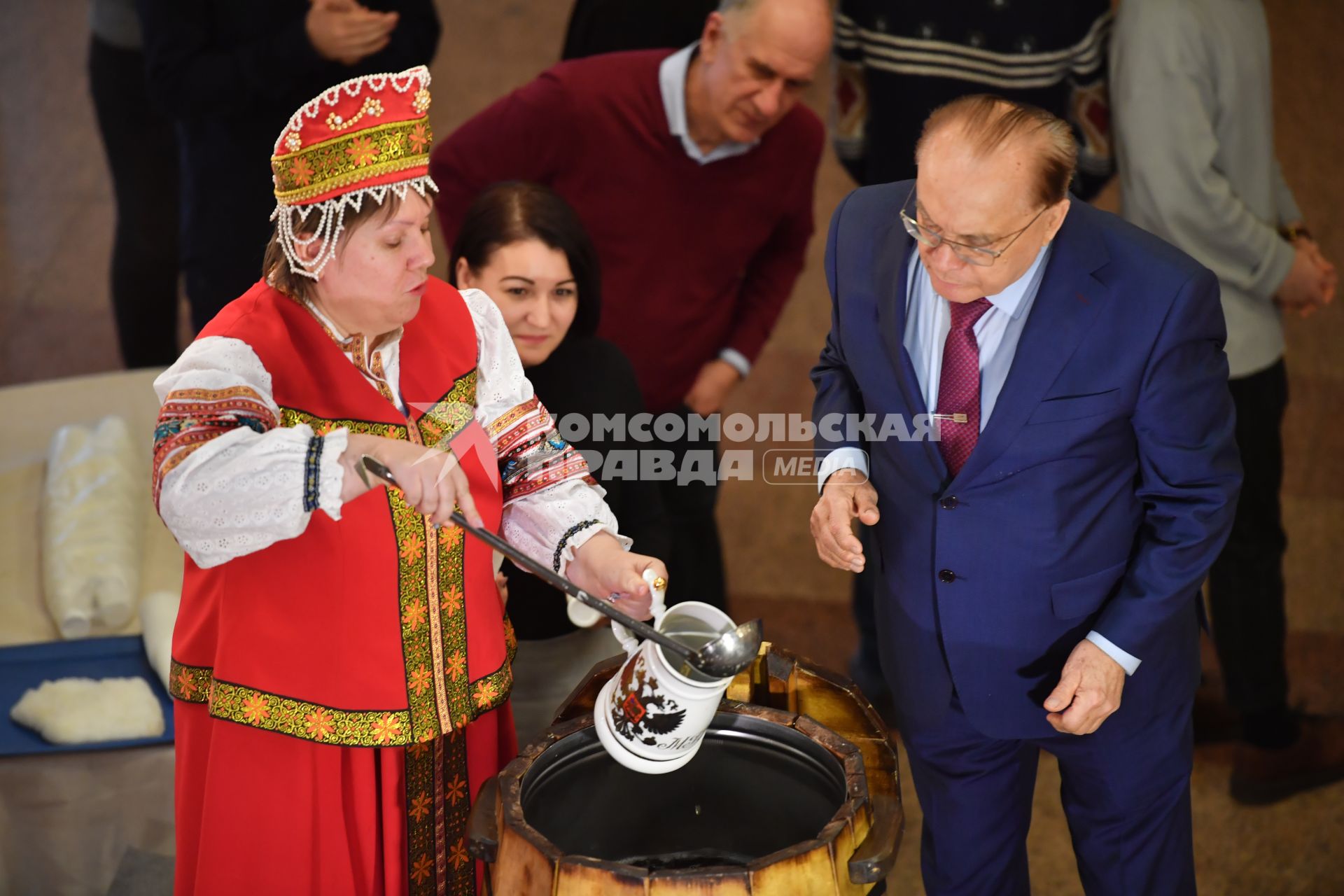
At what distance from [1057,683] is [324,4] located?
6.98ft

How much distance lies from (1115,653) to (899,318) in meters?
0.53

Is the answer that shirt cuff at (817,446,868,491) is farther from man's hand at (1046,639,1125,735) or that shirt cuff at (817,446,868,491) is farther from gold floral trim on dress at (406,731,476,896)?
gold floral trim on dress at (406,731,476,896)

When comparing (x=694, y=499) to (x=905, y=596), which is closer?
(x=905, y=596)

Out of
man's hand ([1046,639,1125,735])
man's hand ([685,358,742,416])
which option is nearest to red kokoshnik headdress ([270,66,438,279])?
man's hand ([1046,639,1125,735])

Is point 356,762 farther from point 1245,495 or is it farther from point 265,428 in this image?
point 1245,495

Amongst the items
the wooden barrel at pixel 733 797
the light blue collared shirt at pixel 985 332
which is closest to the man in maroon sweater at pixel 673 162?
the light blue collared shirt at pixel 985 332

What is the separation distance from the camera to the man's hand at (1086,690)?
76.7 inches

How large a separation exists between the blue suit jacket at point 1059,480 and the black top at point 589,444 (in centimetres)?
54

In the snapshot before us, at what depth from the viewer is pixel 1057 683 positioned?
2.02 meters

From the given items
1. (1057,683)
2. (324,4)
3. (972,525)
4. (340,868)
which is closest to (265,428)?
(340,868)

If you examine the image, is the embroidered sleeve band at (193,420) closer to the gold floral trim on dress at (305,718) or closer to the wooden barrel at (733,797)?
the gold floral trim on dress at (305,718)

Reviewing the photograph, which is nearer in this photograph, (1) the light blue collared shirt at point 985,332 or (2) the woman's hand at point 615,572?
(2) the woman's hand at point 615,572

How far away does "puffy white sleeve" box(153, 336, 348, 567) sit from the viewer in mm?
1578

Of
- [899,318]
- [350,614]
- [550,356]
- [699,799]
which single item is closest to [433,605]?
[350,614]
